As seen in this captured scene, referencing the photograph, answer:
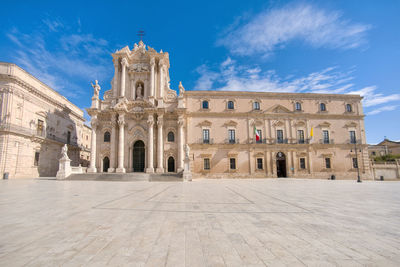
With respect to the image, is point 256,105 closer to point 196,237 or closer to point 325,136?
point 325,136

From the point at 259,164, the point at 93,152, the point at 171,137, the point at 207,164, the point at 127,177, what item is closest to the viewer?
the point at 127,177

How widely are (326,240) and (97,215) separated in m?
5.28

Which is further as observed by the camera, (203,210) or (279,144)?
(279,144)

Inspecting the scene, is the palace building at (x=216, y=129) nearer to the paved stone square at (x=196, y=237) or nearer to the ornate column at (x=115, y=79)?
the ornate column at (x=115, y=79)

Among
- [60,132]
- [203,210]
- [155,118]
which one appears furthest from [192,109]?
[203,210]

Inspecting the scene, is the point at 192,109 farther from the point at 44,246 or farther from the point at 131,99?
the point at 44,246

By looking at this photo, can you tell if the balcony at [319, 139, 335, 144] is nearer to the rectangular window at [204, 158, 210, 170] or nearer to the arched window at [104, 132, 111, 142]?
the rectangular window at [204, 158, 210, 170]

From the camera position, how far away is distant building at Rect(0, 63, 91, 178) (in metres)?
21.3

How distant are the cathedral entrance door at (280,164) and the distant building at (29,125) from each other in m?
31.1

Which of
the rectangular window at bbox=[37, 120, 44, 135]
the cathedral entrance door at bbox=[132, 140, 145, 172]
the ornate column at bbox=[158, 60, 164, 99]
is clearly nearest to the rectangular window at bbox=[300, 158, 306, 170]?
the ornate column at bbox=[158, 60, 164, 99]

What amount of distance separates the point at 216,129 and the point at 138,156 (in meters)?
11.1

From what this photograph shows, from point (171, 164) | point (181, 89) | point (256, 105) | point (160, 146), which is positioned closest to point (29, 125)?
point (160, 146)

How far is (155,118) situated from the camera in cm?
2547

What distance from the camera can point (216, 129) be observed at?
28.4 m
